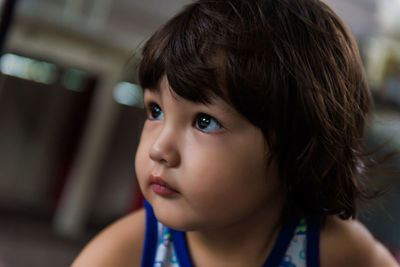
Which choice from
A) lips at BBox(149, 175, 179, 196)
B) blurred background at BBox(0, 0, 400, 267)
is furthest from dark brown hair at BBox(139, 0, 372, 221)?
blurred background at BBox(0, 0, 400, 267)

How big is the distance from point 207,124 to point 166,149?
2.2 inches

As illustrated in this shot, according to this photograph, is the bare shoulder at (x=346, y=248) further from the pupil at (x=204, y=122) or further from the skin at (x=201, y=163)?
the pupil at (x=204, y=122)

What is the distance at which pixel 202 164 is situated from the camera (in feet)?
1.54

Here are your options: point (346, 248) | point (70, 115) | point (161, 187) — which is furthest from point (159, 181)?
point (70, 115)

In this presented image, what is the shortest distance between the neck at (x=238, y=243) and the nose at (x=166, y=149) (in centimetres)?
16

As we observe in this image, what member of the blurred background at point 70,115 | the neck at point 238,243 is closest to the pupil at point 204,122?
the neck at point 238,243

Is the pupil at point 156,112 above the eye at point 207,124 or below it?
below

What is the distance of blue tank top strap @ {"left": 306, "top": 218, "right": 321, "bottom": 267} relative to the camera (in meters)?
0.64

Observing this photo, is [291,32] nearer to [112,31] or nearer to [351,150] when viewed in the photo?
[351,150]

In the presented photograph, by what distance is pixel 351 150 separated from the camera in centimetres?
58

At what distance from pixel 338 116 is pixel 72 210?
4199mm

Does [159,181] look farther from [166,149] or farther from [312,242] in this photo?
[312,242]

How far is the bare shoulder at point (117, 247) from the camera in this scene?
0.59 metres

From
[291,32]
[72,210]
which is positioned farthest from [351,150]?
[72,210]
